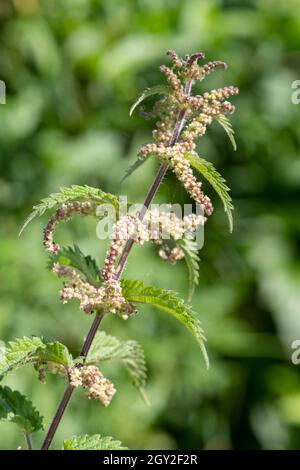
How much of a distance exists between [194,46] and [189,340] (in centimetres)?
162

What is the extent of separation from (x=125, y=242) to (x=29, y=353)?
233 millimetres

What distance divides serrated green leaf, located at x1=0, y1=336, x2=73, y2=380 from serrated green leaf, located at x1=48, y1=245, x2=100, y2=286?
0.17 m

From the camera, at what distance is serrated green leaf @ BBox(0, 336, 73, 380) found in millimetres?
1319

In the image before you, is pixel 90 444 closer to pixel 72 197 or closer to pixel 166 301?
pixel 166 301

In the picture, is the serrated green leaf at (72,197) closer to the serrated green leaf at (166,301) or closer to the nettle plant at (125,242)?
the nettle plant at (125,242)

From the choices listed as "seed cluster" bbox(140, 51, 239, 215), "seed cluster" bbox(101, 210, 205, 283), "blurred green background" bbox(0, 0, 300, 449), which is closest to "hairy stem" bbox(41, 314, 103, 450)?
"seed cluster" bbox(101, 210, 205, 283)

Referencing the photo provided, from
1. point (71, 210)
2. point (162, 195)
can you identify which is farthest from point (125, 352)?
point (162, 195)

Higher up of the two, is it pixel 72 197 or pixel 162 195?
pixel 72 197

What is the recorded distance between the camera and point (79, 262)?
1519 millimetres

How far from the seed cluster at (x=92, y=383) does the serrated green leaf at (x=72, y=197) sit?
0.24 metres

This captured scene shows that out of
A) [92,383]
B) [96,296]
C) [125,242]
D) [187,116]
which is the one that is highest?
[187,116]

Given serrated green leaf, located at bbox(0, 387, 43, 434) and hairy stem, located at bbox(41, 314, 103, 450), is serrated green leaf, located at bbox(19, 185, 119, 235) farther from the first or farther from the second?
serrated green leaf, located at bbox(0, 387, 43, 434)

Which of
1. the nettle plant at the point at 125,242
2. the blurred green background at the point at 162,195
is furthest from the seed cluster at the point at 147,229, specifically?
the blurred green background at the point at 162,195

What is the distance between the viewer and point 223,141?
4805mm
